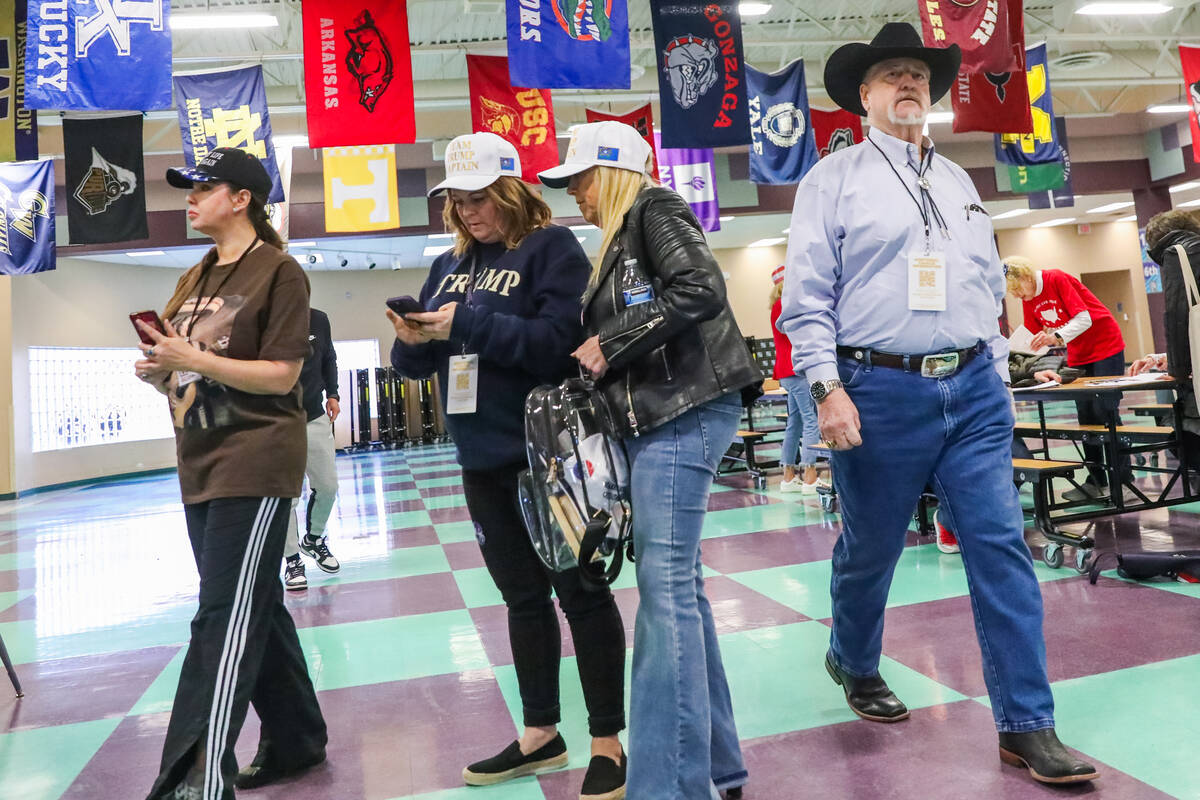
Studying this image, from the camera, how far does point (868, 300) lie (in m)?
2.02

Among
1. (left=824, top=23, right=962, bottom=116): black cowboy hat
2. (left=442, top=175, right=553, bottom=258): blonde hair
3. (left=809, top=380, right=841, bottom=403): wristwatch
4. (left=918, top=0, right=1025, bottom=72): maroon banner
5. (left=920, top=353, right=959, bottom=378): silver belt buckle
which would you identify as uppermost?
(left=918, top=0, right=1025, bottom=72): maroon banner

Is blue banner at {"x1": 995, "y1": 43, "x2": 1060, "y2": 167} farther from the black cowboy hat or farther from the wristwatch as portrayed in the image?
the wristwatch

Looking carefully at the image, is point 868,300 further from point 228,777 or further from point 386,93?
point 386,93

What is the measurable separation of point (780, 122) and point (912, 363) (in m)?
7.92

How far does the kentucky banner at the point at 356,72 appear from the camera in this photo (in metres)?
6.87

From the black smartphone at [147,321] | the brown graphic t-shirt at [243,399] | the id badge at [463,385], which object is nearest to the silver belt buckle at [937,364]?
the id badge at [463,385]

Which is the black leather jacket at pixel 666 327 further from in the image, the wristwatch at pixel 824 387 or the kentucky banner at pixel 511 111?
the kentucky banner at pixel 511 111

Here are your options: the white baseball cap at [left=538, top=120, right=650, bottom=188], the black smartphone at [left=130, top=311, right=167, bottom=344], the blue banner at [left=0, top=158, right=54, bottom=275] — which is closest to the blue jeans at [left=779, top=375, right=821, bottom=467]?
the white baseball cap at [left=538, top=120, right=650, bottom=188]

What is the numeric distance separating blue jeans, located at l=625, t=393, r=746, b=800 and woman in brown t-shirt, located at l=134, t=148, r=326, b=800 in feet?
2.71

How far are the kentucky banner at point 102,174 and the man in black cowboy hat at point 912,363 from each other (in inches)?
320

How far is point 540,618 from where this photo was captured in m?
2.11

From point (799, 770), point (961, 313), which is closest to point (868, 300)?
point (961, 313)

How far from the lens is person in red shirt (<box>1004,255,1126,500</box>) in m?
5.27

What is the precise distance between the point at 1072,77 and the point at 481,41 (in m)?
8.96
